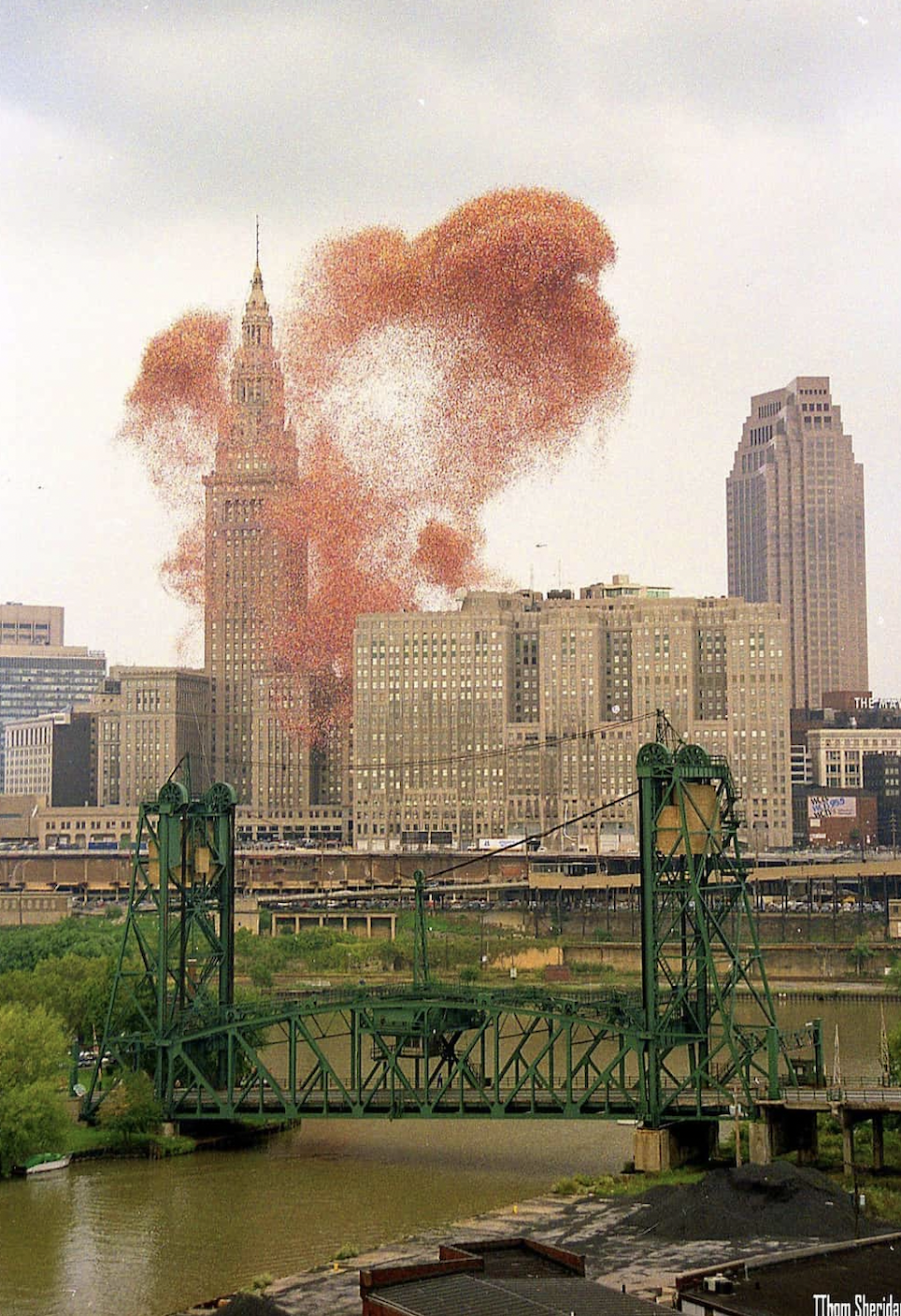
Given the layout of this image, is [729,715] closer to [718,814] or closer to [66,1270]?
[718,814]

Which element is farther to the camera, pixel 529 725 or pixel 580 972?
pixel 529 725

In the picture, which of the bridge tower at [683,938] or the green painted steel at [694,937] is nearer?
the bridge tower at [683,938]

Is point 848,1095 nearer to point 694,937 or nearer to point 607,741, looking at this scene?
point 694,937

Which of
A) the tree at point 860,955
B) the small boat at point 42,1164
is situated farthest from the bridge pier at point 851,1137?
the tree at point 860,955

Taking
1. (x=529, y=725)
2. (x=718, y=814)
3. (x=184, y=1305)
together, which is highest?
(x=529, y=725)

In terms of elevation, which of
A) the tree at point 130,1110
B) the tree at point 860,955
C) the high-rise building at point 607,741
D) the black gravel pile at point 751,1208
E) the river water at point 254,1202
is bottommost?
the river water at point 254,1202

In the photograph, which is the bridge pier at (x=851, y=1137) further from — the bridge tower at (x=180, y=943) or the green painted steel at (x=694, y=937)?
the bridge tower at (x=180, y=943)

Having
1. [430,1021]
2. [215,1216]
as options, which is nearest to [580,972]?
[430,1021]
